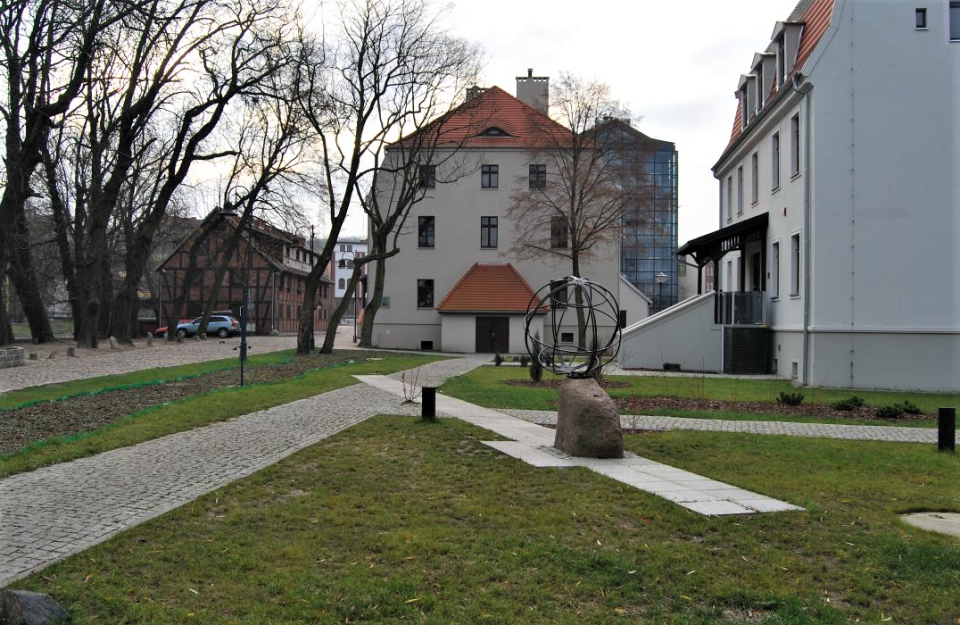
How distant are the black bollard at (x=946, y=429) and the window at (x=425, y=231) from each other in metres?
35.3

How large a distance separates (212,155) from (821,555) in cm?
3605

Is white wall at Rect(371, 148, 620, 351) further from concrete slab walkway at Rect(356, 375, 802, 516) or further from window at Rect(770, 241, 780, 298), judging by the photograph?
concrete slab walkway at Rect(356, 375, 802, 516)

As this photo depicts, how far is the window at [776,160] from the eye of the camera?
24.4 m

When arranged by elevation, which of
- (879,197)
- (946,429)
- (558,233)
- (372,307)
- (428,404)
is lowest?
(946,429)

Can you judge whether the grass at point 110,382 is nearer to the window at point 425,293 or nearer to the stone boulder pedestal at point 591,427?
the stone boulder pedestal at point 591,427

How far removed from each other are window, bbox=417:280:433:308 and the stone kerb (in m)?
23.3

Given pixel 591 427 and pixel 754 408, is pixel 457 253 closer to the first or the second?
pixel 754 408

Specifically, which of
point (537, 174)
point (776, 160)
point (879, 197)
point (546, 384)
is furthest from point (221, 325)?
point (879, 197)

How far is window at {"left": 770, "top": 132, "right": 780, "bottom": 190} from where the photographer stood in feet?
79.9

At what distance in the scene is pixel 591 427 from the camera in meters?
9.13

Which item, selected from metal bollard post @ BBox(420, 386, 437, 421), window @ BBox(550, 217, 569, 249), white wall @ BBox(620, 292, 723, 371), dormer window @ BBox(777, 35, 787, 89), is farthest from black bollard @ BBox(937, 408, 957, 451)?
window @ BBox(550, 217, 569, 249)

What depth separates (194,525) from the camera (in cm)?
595

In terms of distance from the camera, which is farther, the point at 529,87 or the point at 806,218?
the point at 529,87

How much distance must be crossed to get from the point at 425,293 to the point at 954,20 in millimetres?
29582
